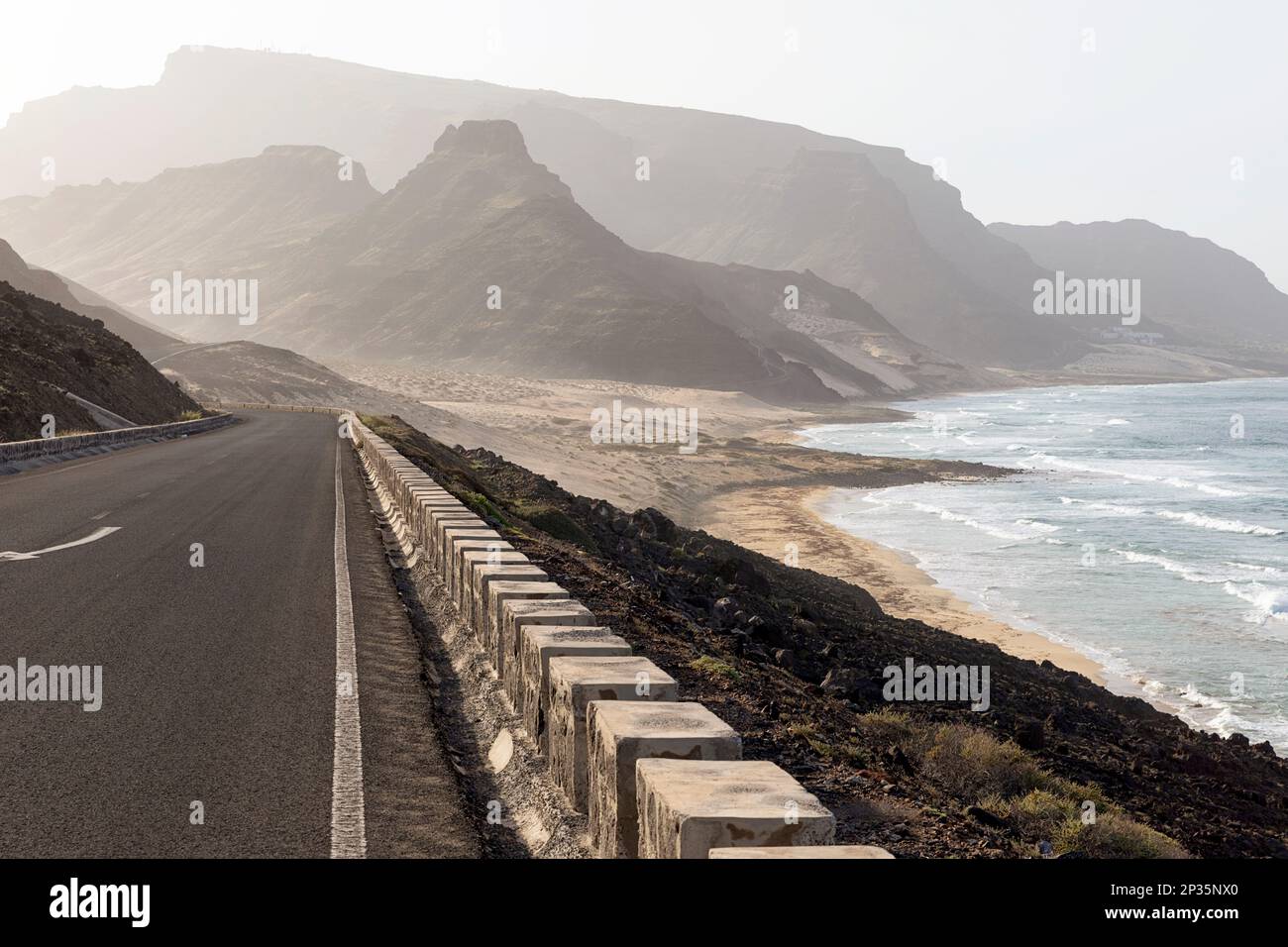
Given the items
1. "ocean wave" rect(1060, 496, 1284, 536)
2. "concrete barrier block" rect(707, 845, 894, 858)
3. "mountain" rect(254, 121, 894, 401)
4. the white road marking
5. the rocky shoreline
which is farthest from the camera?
A: "mountain" rect(254, 121, 894, 401)

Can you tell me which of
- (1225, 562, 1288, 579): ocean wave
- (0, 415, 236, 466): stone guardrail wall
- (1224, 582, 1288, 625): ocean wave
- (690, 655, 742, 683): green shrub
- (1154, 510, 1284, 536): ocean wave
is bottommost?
(1224, 582, 1288, 625): ocean wave

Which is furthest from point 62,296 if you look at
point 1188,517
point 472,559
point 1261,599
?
point 472,559

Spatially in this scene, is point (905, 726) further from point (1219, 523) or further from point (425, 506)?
point (1219, 523)

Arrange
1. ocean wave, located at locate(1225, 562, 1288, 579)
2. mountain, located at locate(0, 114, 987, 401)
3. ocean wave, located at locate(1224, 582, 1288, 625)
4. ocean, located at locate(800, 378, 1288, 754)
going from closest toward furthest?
ocean, located at locate(800, 378, 1288, 754), ocean wave, located at locate(1224, 582, 1288, 625), ocean wave, located at locate(1225, 562, 1288, 579), mountain, located at locate(0, 114, 987, 401)

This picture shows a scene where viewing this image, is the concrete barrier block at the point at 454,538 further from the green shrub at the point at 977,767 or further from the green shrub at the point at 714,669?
the green shrub at the point at 977,767

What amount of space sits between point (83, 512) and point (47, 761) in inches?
496

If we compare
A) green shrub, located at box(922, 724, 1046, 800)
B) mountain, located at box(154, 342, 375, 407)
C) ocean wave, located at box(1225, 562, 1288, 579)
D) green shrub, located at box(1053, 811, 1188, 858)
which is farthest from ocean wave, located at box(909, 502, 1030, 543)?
mountain, located at box(154, 342, 375, 407)

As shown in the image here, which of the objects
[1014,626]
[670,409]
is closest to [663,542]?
[1014,626]

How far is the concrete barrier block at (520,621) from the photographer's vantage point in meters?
7.16

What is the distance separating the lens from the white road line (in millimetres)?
5059

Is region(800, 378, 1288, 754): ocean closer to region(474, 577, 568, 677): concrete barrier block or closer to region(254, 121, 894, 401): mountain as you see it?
region(474, 577, 568, 677): concrete barrier block

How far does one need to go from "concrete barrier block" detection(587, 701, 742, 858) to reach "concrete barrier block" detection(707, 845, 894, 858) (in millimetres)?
970
